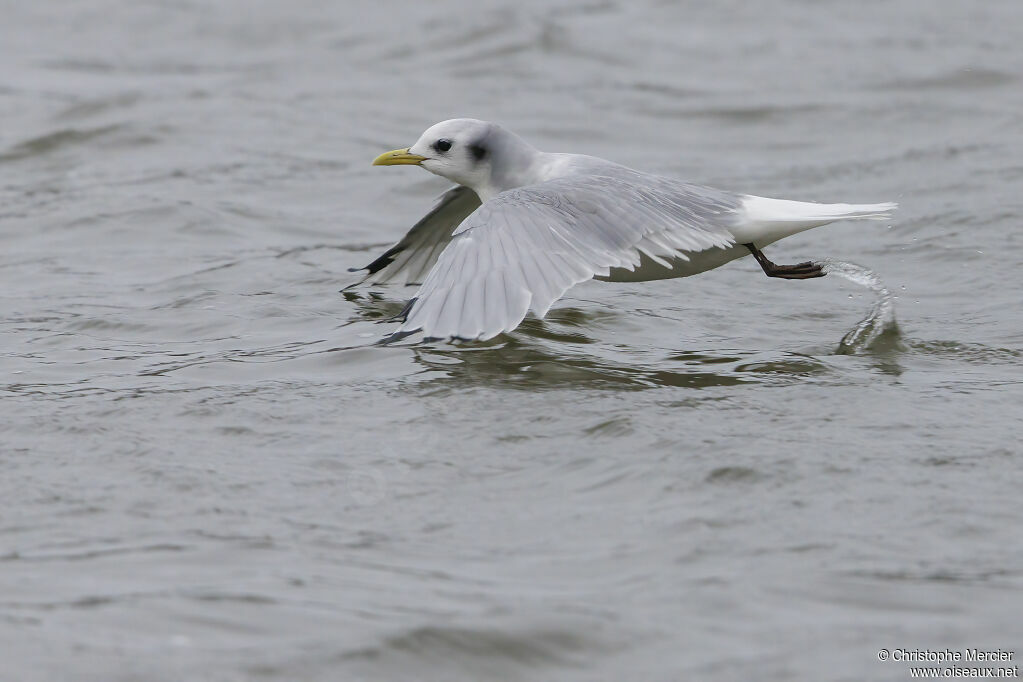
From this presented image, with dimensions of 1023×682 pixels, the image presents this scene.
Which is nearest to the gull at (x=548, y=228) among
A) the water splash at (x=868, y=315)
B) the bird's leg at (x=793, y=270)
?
the bird's leg at (x=793, y=270)

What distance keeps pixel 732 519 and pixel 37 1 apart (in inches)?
530

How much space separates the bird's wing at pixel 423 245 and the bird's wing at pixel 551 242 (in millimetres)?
1140

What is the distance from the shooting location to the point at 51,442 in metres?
4.53

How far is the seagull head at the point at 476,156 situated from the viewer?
20.4ft

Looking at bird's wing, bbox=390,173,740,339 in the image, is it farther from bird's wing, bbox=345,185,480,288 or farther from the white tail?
bird's wing, bbox=345,185,480,288

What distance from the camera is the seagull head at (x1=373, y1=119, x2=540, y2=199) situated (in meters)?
6.23

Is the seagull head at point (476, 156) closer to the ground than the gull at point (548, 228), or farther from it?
farther from it

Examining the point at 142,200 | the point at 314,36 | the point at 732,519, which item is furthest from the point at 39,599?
the point at 314,36

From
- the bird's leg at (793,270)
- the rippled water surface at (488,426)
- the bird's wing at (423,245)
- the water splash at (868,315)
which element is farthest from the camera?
the bird's wing at (423,245)

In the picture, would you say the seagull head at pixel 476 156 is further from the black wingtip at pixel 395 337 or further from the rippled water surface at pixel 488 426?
the black wingtip at pixel 395 337

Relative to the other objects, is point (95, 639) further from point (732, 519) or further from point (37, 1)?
point (37, 1)

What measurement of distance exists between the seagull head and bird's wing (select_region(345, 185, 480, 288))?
49 cm

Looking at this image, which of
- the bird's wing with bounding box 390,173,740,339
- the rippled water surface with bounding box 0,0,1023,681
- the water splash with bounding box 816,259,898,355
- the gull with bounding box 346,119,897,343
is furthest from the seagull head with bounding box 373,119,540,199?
the water splash with bounding box 816,259,898,355

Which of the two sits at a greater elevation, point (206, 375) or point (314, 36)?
point (314, 36)
